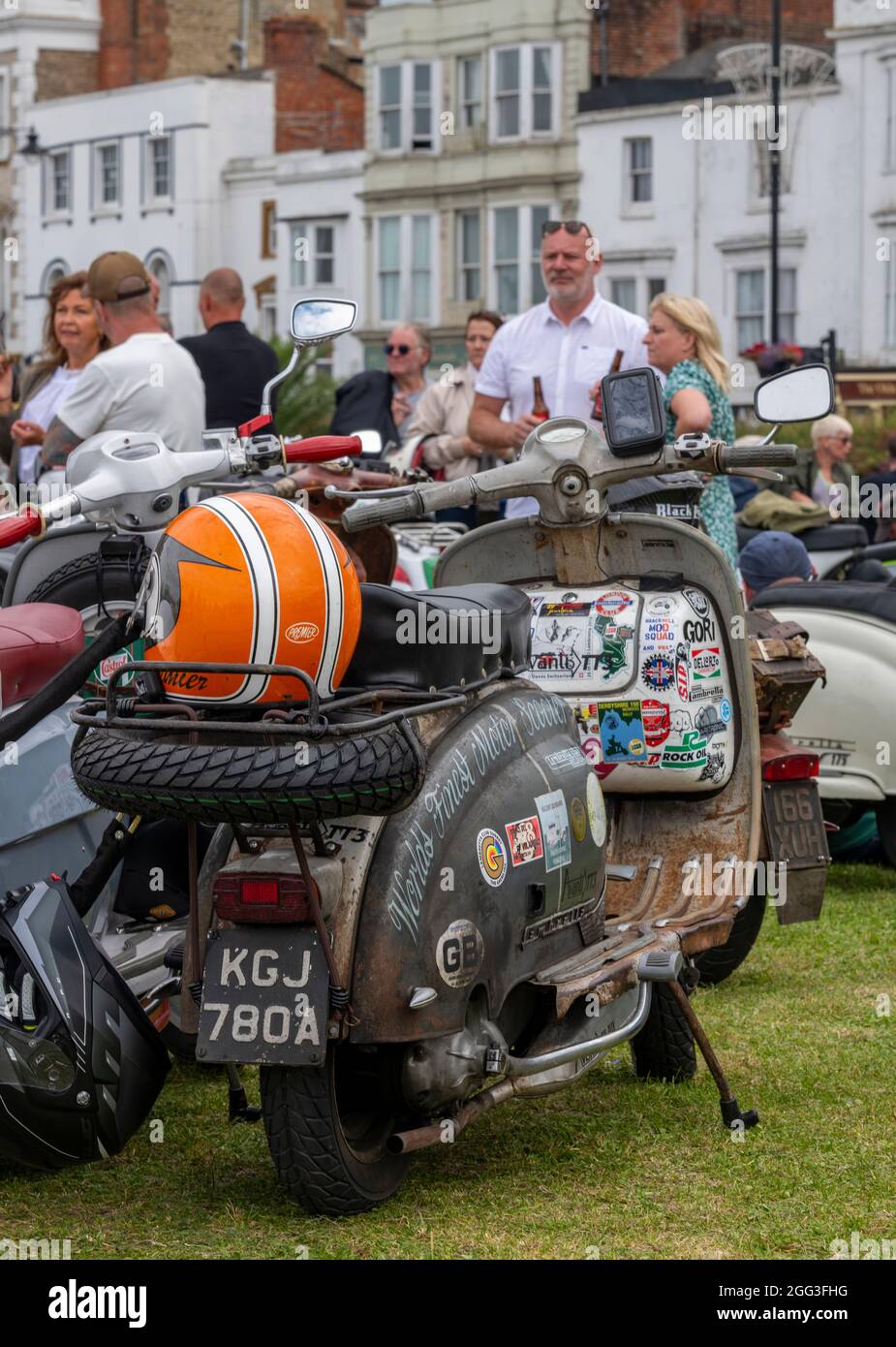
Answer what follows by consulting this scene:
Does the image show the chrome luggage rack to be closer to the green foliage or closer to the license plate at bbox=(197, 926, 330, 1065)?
the license plate at bbox=(197, 926, 330, 1065)

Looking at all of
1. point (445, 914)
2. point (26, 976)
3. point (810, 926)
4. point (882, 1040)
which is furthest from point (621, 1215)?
point (810, 926)

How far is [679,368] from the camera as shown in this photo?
6.81 metres

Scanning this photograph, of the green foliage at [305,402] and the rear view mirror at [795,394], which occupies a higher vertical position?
the green foliage at [305,402]

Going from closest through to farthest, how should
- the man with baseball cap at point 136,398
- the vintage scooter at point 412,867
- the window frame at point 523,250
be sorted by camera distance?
the vintage scooter at point 412,867
the man with baseball cap at point 136,398
the window frame at point 523,250

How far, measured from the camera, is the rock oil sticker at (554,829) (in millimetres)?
4219

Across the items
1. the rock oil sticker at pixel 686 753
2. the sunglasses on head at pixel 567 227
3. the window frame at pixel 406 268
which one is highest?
the window frame at pixel 406 268

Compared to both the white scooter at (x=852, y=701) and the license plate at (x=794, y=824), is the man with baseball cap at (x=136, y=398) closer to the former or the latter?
the license plate at (x=794, y=824)

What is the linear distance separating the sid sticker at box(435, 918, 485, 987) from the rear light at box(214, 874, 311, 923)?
0.25 meters

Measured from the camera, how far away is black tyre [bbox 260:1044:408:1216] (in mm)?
3838

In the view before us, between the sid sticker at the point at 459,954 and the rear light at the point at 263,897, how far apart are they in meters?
0.25

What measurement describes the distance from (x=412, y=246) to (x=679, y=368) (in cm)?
3905


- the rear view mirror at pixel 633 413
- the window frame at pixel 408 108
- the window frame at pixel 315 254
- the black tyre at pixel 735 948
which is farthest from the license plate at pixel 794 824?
the window frame at pixel 315 254

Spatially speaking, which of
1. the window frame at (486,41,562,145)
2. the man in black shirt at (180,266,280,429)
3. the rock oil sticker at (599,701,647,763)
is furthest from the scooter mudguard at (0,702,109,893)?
the window frame at (486,41,562,145)
